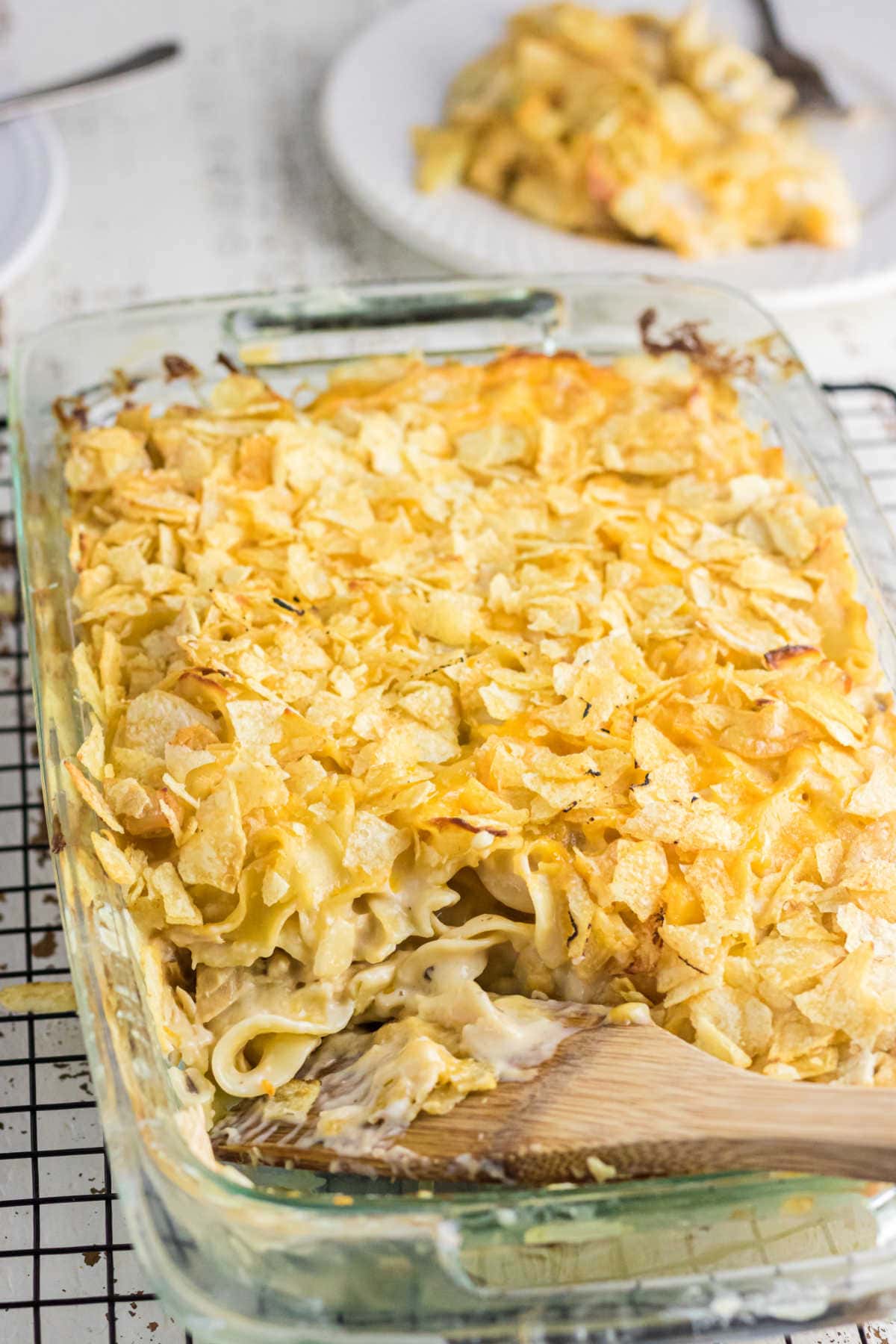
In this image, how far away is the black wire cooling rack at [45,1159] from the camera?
3.48 ft

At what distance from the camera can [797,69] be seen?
2361 millimetres

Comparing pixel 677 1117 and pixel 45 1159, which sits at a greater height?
pixel 677 1117

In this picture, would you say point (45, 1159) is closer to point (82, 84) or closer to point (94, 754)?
point (94, 754)

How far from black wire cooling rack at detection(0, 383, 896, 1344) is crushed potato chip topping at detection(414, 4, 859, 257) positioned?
114cm

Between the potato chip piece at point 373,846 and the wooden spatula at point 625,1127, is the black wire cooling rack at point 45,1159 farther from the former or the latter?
the potato chip piece at point 373,846

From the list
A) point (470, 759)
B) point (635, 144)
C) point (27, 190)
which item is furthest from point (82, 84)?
point (470, 759)

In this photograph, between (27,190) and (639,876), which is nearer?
→ (639,876)

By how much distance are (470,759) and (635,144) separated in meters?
1.25

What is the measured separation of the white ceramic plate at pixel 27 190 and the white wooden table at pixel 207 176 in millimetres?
83

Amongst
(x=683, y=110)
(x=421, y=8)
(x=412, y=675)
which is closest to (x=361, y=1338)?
(x=412, y=675)

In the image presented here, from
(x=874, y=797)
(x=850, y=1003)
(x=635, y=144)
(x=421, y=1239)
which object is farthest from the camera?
(x=635, y=144)

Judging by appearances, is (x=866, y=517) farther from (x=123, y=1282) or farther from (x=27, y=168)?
(x=27, y=168)

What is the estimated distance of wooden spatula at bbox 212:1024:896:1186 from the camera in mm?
891

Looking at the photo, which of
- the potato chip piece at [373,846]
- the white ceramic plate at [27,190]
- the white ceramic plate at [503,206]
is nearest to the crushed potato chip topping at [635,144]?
the white ceramic plate at [503,206]
